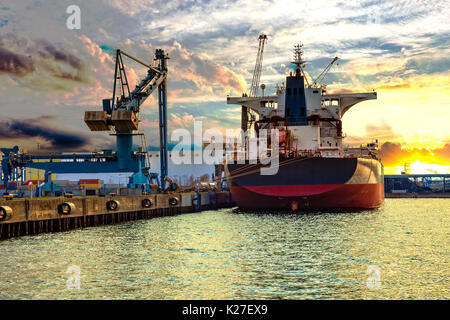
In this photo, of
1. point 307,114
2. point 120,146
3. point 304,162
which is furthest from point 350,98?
point 120,146

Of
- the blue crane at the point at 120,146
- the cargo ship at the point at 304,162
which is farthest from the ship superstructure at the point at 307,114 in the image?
the blue crane at the point at 120,146

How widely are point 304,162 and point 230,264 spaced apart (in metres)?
32.8

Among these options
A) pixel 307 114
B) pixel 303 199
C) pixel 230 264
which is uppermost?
pixel 307 114

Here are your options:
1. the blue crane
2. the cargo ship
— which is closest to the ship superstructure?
the cargo ship

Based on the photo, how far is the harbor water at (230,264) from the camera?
20.0 metres

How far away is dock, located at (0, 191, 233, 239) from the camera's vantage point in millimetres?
36306

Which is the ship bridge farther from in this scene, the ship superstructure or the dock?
the dock

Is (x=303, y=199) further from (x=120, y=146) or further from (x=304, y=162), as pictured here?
(x=120, y=146)

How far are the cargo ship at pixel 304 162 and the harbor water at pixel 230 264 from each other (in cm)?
1551

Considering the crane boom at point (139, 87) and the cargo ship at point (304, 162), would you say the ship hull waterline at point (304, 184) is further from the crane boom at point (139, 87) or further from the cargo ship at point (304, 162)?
the crane boom at point (139, 87)

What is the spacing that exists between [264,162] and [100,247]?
30.1 m

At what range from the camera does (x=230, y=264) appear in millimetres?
25625
